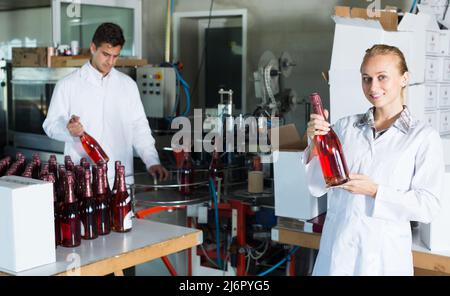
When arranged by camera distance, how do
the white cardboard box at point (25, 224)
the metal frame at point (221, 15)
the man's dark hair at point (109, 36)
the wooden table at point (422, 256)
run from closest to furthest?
the white cardboard box at point (25, 224), the wooden table at point (422, 256), the man's dark hair at point (109, 36), the metal frame at point (221, 15)

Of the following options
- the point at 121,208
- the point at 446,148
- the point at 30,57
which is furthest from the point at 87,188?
the point at 30,57

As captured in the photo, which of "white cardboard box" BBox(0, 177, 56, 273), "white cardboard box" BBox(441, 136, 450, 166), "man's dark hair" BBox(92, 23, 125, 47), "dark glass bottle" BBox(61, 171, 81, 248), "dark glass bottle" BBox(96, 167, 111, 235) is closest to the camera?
"white cardboard box" BBox(0, 177, 56, 273)

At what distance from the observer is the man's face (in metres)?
2.70

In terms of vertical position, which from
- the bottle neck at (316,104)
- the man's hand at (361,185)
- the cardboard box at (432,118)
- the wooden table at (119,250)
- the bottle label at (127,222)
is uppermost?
the bottle neck at (316,104)

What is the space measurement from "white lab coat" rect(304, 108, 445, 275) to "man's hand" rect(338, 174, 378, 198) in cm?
2

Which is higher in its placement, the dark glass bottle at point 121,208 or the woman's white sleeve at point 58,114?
the woman's white sleeve at point 58,114

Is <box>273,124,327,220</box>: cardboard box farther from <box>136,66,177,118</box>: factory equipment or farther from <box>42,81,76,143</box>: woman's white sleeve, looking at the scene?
<box>136,66,177,118</box>: factory equipment

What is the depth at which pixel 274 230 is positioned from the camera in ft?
8.04

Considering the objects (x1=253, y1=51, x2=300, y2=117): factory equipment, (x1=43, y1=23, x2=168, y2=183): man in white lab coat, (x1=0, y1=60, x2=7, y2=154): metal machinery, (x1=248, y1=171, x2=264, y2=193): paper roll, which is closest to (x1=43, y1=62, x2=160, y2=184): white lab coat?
(x1=43, y1=23, x2=168, y2=183): man in white lab coat

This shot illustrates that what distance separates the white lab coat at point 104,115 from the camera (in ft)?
9.00

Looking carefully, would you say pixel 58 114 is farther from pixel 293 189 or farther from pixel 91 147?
pixel 293 189

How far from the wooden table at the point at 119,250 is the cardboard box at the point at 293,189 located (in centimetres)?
55

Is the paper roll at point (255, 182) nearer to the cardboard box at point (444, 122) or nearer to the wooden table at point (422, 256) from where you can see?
the wooden table at point (422, 256)

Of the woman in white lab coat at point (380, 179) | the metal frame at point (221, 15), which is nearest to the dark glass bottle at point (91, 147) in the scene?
the woman in white lab coat at point (380, 179)
